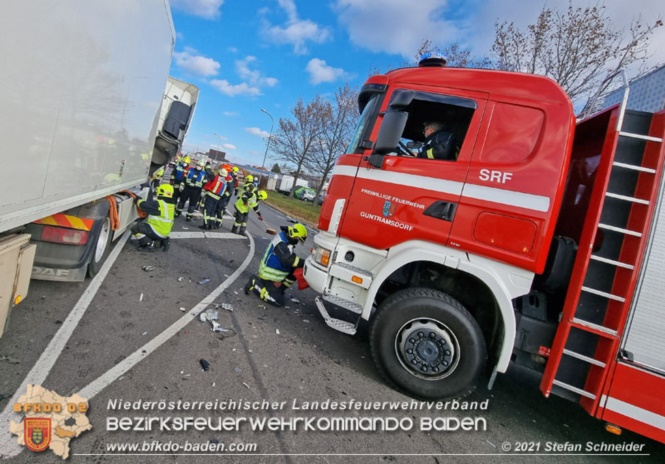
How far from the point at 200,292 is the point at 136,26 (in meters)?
3.31

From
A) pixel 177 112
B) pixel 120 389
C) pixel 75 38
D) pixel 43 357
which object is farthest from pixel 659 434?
pixel 177 112

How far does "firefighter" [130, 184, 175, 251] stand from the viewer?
591 cm

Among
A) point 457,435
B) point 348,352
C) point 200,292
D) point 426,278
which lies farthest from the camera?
point 200,292

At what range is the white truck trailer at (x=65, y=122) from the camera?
1.96m

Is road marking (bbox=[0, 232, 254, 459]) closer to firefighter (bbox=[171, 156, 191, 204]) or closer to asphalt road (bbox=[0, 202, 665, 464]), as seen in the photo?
asphalt road (bbox=[0, 202, 665, 464])

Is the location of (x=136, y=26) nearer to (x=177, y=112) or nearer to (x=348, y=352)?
(x=348, y=352)

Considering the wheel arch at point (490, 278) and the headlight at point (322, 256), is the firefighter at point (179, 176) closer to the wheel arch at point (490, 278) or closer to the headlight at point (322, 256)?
the headlight at point (322, 256)

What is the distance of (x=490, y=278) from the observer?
2961 millimetres

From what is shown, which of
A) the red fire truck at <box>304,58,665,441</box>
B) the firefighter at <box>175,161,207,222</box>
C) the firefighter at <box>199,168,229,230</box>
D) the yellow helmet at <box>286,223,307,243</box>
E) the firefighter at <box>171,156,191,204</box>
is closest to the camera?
the red fire truck at <box>304,58,665,441</box>

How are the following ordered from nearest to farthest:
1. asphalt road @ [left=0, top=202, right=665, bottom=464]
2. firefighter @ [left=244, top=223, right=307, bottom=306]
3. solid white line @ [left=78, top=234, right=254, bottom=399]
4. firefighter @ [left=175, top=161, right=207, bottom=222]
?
1. asphalt road @ [left=0, top=202, right=665, bottom=464]
2. solid white line @ [left=78, top=234, right=254, bottom=399]
3. firefighter @ [left=244, top=223, right=307, bottom=306]
4. firefighter @ [left=175, top=161, right=207, bottom=222]

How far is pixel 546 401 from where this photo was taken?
3.85 meters

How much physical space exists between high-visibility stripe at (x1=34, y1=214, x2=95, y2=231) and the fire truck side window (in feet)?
11.7

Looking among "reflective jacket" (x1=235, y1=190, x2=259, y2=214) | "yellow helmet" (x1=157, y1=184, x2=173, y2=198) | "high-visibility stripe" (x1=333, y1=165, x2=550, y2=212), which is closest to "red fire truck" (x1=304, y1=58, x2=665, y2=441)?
"high-visibility stripe" (x1=333, y1=165, x2=550, y2=212)

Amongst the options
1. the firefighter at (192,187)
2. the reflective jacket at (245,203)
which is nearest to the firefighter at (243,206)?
the reflective jacket at (245,203)
